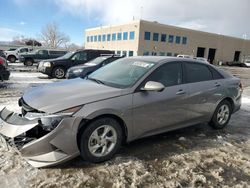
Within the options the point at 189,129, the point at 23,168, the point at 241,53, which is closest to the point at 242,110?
the point at 189,129

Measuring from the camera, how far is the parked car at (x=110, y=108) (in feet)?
11.3

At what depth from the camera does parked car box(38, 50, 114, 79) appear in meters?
14.2

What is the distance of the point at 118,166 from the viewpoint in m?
3.80

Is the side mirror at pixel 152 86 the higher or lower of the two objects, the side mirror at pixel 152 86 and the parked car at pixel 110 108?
the higher

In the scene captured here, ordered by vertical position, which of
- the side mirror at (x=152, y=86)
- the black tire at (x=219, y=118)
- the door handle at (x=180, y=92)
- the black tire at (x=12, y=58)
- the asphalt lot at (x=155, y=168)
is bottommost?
the black tire at (x=12, y=58)

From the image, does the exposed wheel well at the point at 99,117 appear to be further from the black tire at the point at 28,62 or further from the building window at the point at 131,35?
the building window at the point at 131,35

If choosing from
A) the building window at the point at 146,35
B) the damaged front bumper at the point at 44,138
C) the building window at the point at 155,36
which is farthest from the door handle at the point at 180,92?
the building window at the point at 155,36

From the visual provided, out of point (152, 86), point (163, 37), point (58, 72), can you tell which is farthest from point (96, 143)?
point (163, 37)

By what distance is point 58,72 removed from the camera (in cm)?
1451

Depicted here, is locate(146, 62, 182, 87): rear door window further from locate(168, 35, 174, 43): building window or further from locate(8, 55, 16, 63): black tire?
locate(168, 35, 174, 43): building window

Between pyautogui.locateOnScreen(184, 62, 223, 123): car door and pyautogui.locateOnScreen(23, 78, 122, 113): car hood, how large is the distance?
5.53 ft

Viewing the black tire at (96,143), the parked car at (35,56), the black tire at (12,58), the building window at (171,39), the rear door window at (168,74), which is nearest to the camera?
the black tire at (96,143)

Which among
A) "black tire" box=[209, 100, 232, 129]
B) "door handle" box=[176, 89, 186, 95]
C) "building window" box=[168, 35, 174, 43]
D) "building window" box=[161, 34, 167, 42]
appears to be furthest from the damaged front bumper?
"building window" box=[168, 35, 174, 43]

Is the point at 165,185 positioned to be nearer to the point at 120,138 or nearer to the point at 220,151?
the point at 120,138
